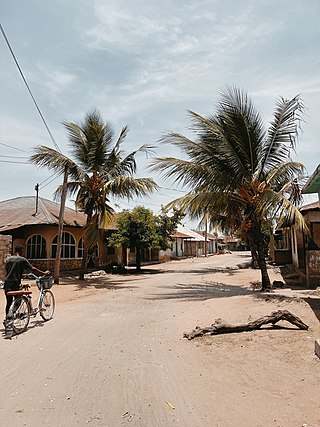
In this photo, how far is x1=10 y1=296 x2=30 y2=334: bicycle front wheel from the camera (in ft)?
24.2

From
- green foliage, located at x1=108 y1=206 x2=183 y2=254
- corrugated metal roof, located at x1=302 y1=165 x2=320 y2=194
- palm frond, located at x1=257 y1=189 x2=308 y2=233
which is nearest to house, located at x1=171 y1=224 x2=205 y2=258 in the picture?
green foliage, located at x1=108 y1=206 x2=183 y2=254

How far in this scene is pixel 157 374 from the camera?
5.06m

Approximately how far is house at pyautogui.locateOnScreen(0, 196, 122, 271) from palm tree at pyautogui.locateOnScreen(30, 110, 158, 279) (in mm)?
3235

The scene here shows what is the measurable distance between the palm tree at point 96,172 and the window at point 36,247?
14.3ft

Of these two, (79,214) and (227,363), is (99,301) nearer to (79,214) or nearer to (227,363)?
(227,363)

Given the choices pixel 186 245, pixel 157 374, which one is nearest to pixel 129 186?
pixel 157 374

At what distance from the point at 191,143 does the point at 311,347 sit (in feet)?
29.4

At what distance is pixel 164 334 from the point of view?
747cm

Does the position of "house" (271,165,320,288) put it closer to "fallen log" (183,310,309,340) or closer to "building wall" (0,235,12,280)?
"fallen log" (183,310,309,340)

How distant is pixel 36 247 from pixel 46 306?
1404 cm

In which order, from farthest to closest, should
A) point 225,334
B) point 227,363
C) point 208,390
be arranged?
point 225,334, point 227,363, point 208,390

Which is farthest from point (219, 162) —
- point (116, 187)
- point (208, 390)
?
point (208, 390)

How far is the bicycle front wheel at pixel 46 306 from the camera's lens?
866 centimetres

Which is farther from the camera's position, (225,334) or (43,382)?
(225,334)
